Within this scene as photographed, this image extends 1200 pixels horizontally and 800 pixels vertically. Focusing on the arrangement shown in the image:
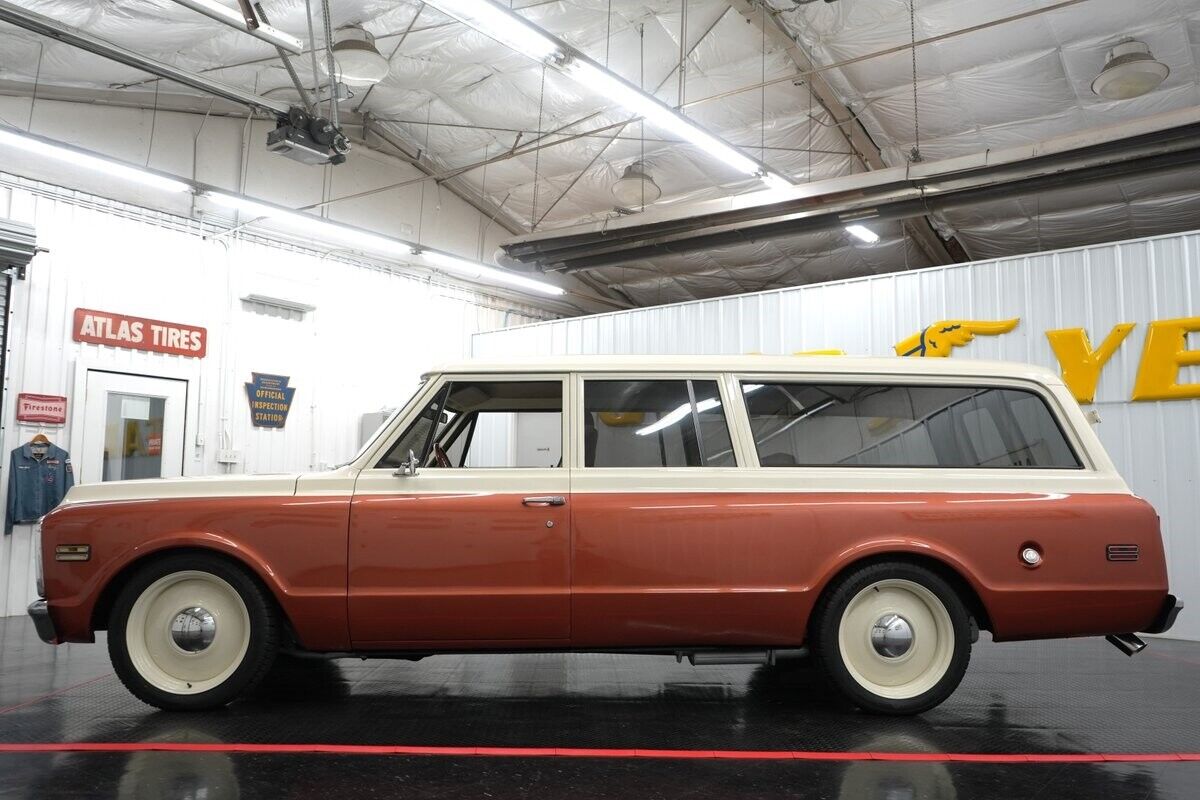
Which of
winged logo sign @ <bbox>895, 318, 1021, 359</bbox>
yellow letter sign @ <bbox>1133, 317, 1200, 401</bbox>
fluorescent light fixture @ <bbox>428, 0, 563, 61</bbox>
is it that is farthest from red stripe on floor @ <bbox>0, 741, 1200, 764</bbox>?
winged logo sign @ <bbox>895, 318, 1021, 359</bbox>

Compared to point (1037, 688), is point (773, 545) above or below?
above

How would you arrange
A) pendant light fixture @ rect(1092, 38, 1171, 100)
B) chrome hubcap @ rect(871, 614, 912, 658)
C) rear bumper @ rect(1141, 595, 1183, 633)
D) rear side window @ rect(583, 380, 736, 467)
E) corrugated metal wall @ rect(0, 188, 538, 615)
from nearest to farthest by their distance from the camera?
rear bumper @ rect(1141, 595, 1183, 633) → chrome hubcap @ rect(871, 614, 912, 658) → rear side window @ rect(583, 380, 736, 467) → pendant light fixture @ rect(1092, 38, 1171, 100) → corrugated metal wall @ rect(0, 188, 538, 615)

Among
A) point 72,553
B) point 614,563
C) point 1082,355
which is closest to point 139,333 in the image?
point 72,553

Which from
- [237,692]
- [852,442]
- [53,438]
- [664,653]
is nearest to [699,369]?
[852,442]

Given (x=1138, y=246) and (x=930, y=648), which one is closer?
(x=930, y=648)

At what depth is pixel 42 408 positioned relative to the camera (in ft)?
29.2

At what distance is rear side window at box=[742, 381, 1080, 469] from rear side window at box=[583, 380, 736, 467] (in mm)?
209

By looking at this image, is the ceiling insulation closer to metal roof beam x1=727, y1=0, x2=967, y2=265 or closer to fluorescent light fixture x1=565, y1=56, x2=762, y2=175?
metal roof beam x1=727, y1=0, x2=967, y2=265

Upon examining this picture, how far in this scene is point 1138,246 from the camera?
293 inches

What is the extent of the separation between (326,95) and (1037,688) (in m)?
10.2

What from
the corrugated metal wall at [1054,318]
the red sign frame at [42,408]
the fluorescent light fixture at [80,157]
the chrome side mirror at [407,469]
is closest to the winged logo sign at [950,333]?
the corrugated metal wall at [1054,318]

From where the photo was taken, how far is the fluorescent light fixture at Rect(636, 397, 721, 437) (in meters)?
4.18

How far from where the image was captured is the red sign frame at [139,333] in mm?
9344

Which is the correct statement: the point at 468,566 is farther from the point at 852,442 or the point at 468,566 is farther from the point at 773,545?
the point at 852,442
